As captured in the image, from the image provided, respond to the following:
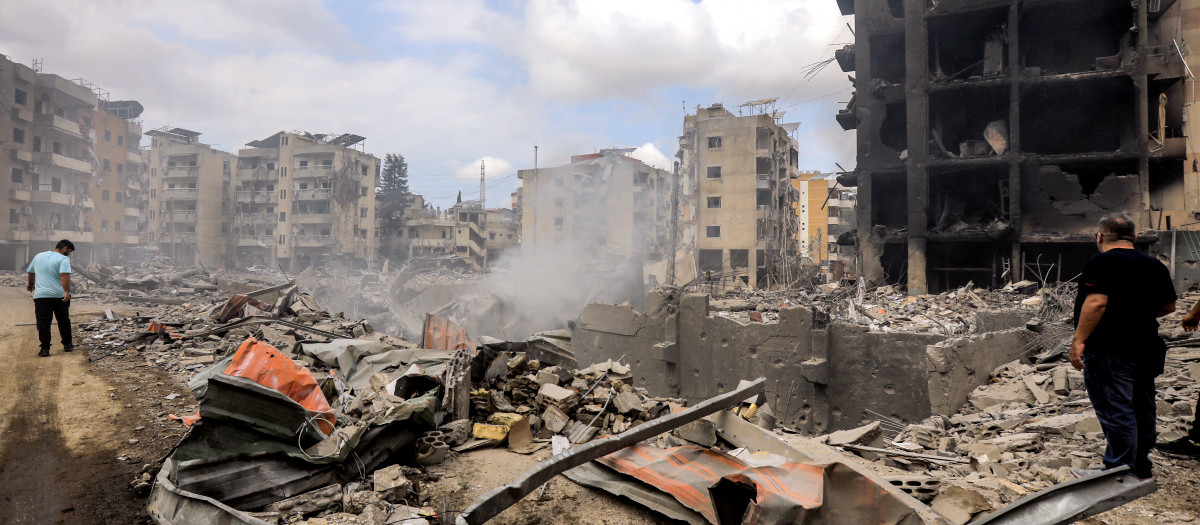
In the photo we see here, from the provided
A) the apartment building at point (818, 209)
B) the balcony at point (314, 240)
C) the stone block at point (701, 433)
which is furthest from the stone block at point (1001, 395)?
the apartment building at point (818, 209)

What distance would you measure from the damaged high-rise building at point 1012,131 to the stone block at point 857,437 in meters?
16.5

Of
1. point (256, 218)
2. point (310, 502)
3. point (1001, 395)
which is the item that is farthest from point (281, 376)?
point (256, 218)

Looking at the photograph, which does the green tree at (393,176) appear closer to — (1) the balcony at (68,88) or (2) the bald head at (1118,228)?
(1) the balcony at (68,88)

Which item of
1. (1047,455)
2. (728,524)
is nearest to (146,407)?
(728,524)

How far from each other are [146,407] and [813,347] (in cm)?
1049

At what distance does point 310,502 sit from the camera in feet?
10.9

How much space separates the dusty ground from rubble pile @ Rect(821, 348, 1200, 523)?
496cm

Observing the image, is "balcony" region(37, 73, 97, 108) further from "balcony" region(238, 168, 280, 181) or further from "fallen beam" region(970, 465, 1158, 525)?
"fallen beam" region(970, 465, 1158, 525)

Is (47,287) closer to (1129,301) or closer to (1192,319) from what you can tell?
(1129,301)

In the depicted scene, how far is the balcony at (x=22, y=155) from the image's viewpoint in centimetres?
3638

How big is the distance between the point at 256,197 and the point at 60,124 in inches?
676

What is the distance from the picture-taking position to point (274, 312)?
10.2 meters

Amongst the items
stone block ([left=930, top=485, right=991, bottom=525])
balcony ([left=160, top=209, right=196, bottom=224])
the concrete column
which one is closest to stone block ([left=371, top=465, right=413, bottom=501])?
stone block ([left=930, top=485, right=991, bottom=525])

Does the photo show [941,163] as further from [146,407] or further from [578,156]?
[578,156]
